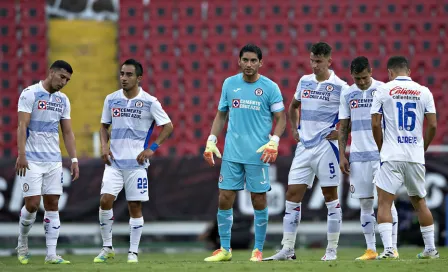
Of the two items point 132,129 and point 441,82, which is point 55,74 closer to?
point 132,129

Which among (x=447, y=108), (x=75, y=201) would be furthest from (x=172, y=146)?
(x=447, y=108)

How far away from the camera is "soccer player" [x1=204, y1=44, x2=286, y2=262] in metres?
8.95

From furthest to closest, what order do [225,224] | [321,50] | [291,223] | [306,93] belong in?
[306,93]
[291,223]
[321,50]
[225,224]

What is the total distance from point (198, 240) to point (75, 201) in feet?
7.23

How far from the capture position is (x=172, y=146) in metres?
17.1

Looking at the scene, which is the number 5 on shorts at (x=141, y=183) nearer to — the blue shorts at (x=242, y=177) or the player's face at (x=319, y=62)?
the blue shorts at (x=242, y=177)

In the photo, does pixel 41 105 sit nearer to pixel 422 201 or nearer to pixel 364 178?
pixel 364 178

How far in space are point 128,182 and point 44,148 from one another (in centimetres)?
105

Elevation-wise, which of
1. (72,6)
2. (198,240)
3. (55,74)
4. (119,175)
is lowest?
(198,240)

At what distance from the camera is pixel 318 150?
9273mm

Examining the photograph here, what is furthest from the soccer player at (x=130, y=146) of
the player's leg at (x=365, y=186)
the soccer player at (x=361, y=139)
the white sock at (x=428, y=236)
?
the white sock at (x=428, y=236)

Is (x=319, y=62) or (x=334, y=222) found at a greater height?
(x=319, y=62)

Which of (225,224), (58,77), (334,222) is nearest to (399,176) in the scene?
(334,222)

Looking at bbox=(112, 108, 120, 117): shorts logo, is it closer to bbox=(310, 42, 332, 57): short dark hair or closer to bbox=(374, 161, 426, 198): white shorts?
bbox=(310, 42, 332, 57): short dark hair
